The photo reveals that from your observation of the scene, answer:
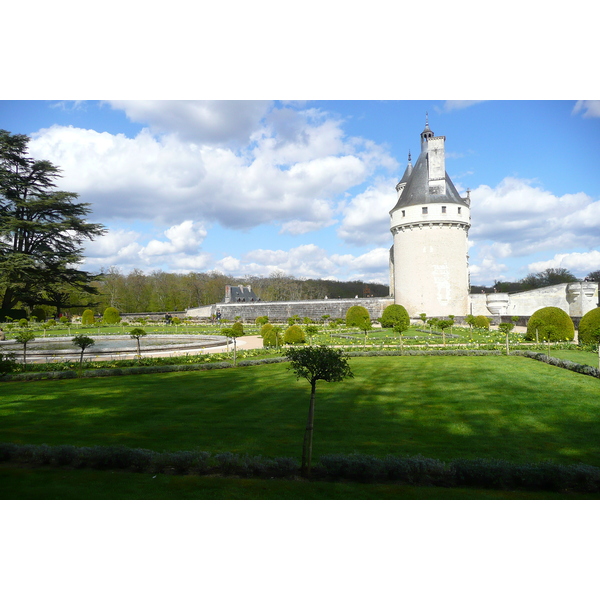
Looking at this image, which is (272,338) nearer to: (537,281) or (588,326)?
Answer: (588,326)

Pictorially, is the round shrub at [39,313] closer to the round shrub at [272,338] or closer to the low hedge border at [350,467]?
the round shrub at [272,338]

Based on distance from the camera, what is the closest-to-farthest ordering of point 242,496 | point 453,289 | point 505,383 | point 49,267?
point 242,496, point 505,383, point 49,267, point 453,289

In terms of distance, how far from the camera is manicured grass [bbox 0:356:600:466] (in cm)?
555

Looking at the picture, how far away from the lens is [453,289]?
31641 millimetres

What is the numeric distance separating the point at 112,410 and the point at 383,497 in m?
5.53

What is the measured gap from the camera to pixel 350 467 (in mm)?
4398

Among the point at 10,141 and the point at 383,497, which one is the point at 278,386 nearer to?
the point at 383,497

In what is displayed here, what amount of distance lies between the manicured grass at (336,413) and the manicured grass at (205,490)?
104 centimetres

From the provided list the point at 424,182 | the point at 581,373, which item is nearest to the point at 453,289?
the point at 424,182

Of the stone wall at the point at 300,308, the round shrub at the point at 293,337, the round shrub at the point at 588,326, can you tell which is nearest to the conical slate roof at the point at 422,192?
the stone wall at the point at 300,308

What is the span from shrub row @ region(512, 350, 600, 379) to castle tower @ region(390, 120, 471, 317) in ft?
58.8

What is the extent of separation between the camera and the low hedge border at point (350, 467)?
4.20 m

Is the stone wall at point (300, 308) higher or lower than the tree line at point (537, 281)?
lower

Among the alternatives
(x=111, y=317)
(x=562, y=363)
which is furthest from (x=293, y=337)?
(x=111, y=317)
